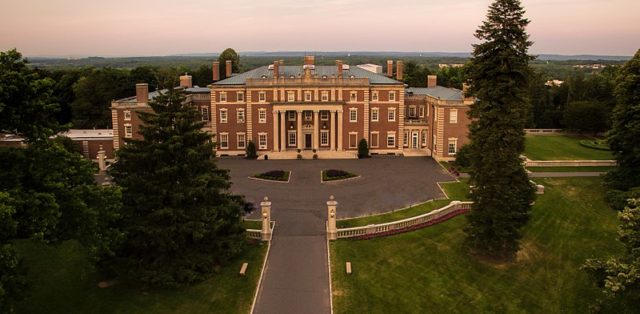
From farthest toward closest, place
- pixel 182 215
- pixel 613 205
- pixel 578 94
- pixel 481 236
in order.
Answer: pixel 578 94 → pixel 613 205 → pixel 481 236 → pixel 182 215

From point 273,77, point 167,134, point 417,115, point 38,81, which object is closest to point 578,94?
point 417,115

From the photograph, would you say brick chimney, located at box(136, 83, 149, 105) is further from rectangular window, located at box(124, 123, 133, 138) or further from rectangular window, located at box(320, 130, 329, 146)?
rectangular window, located at box(320, 130, 329, 146)

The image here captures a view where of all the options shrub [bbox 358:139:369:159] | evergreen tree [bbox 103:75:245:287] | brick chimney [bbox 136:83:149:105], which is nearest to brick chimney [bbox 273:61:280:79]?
shrub [bbox 358:139:369:159]

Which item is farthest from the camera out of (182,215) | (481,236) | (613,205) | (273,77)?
(273,77)

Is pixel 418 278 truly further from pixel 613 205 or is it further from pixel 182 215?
pixel 613 205

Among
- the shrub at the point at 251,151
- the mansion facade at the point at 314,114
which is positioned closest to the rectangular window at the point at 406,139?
the mansion facade at the point at 314,114

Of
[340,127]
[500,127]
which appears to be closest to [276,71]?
[340,127]
